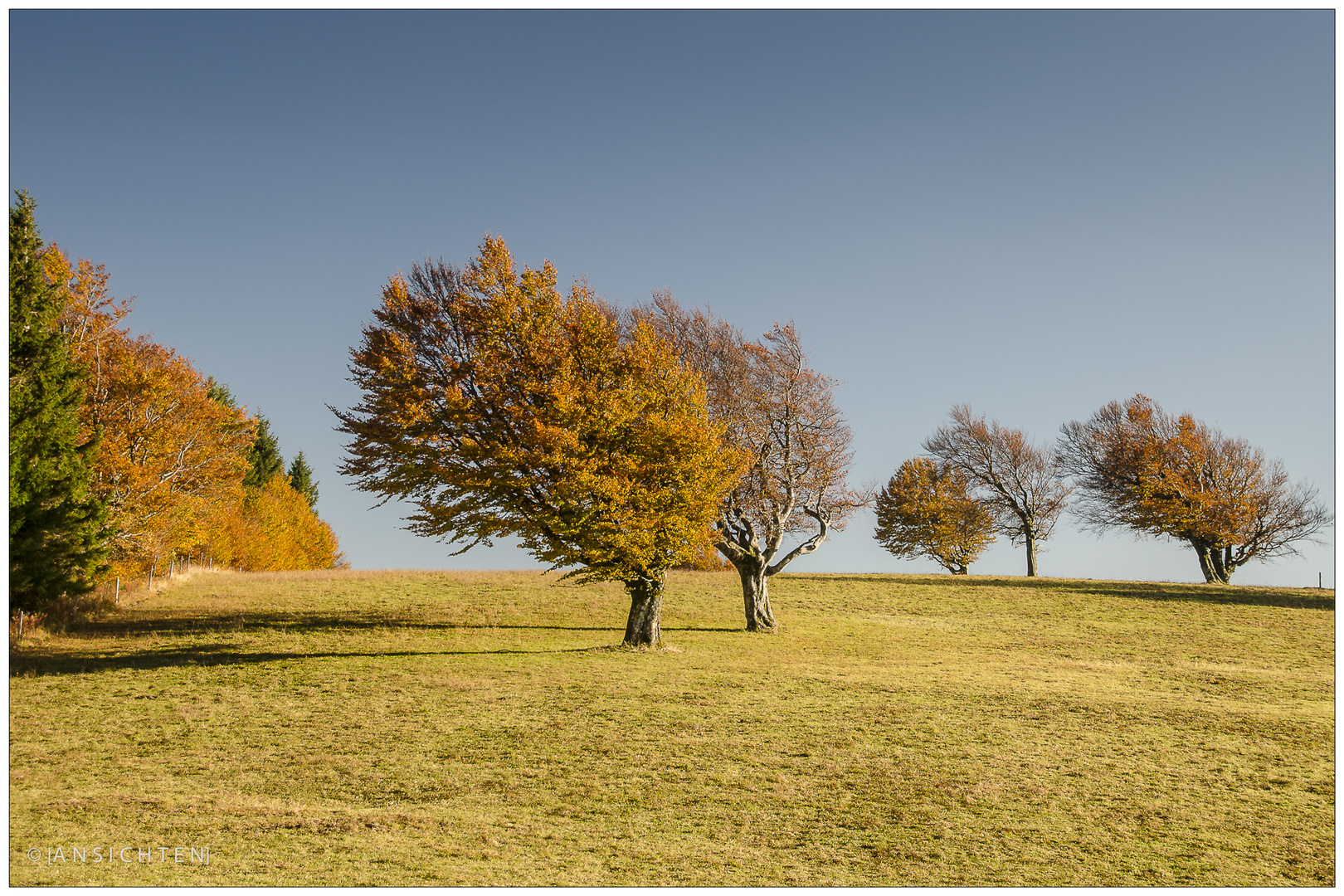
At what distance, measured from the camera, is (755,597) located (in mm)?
28234

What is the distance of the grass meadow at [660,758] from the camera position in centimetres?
901

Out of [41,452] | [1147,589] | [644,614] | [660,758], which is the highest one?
[41,452]

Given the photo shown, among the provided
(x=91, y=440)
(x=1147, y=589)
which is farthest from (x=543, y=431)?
(x=1147, y=589)

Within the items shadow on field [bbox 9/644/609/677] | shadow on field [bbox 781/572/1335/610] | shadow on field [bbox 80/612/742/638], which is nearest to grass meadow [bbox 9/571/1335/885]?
shadow on field [bbox 9/644/609/677]

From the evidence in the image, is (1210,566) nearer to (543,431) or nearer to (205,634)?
(543,431)

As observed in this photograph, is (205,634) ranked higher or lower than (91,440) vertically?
lower

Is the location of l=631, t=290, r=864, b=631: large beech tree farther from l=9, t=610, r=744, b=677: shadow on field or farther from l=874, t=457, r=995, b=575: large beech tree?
l=874, t=457, r=995, b=575: large beech tree

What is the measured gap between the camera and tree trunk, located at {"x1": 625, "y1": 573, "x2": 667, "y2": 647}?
23.2 metres

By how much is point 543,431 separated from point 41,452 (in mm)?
12778

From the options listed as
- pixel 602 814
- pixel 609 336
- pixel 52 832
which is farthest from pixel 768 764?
pixel 609 336

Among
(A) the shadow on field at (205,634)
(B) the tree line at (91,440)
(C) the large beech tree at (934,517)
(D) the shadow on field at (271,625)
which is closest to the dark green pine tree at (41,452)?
(B) the tree line at (91,440)

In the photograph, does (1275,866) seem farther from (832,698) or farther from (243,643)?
(243,643)

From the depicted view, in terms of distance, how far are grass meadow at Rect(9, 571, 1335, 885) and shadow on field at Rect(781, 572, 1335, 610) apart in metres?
11.4

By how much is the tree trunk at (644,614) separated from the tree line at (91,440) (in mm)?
14684
